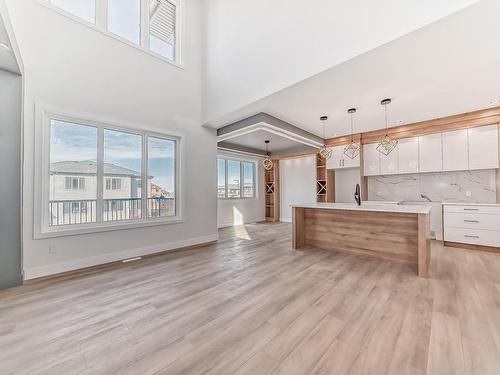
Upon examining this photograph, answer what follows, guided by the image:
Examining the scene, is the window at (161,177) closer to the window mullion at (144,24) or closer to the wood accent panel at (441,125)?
the window mullion at (144,24)

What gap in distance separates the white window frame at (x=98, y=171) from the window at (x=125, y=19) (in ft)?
5.30

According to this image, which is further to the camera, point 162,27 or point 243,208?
point 243,208

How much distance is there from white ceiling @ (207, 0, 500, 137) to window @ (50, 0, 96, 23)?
259 centimetres

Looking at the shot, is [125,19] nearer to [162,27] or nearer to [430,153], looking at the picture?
[162,27]

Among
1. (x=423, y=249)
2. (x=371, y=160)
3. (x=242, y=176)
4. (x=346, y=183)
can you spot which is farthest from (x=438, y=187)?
(x=242, y=176)

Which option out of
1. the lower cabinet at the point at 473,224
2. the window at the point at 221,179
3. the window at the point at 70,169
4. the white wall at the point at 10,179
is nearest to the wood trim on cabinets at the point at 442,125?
the lower cabinet at the point at 473,224

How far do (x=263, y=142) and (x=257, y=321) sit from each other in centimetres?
539

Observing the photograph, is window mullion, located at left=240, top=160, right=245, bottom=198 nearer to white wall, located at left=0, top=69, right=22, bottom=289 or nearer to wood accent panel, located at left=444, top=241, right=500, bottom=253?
wood accent panel, located at left=444, top=241, right=500, bottom=253

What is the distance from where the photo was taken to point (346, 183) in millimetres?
6551

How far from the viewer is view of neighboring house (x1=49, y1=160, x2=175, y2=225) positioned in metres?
3.26

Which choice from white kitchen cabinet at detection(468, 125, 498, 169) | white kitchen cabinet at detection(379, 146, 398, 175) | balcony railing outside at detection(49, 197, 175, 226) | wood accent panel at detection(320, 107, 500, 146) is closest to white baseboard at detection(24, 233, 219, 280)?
balcony railing outside at detection(49, 197, 175, 226)

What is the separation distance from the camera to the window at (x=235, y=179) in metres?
7.34

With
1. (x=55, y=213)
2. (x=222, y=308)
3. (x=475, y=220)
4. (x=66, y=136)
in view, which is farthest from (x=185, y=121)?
(x=475, y=220)

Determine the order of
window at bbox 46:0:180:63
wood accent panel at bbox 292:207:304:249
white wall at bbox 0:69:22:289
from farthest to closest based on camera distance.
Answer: wood accent panel at bbox 292:207:304:249 < window at bbox 46:0:180:63 < white wall at bbox 0:69:22:289
